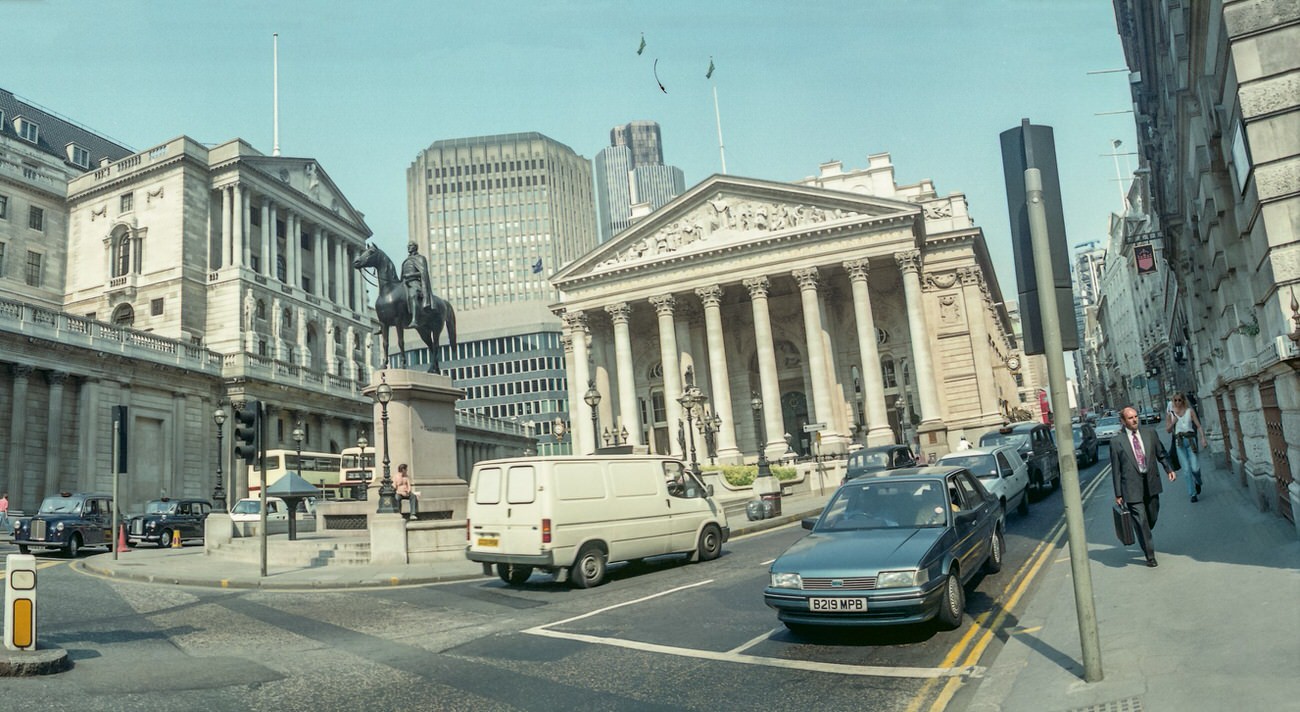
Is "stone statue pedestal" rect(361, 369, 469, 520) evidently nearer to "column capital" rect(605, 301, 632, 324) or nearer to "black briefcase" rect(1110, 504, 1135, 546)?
"black briefcase" rect(1110, 504, 1135, 546)

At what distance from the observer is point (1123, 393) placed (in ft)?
401

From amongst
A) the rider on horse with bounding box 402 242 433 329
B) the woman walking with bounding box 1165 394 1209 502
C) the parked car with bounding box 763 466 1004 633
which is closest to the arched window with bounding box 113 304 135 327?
the rider on horse with bounding box 402 242 433 329

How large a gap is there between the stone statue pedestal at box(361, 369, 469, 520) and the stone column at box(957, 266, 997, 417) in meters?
44.2

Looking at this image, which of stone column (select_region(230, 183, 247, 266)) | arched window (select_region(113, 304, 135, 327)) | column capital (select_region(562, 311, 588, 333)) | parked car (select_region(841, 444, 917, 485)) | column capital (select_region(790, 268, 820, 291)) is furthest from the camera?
column capital (select_region(562, 311, 588, 333))

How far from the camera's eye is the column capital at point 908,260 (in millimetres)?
49188

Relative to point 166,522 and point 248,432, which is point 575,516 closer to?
point 248,432

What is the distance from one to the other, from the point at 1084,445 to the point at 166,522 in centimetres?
3269

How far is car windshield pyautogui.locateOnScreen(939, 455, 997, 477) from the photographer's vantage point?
1683 cm

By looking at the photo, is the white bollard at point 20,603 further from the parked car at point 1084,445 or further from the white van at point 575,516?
the parked car at point 1084,445

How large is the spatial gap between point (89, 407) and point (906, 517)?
39.3m

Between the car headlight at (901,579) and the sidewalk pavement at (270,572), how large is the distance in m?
9.68

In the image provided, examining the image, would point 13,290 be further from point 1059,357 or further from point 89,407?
Result: point 1059,357

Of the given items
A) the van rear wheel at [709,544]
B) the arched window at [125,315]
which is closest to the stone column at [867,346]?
the van rear wheel at [709,544]

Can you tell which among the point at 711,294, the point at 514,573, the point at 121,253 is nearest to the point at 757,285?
the point at 711,294
